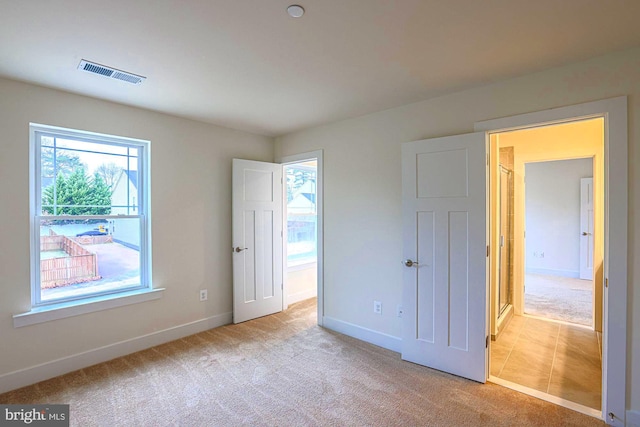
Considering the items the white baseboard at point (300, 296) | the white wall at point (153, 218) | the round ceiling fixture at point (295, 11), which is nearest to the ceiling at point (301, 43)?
the round ceiling fixture at point (295, 11)

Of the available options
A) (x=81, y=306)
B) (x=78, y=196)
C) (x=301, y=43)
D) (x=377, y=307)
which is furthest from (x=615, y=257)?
(x=78, y=196)

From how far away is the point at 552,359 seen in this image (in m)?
2.92

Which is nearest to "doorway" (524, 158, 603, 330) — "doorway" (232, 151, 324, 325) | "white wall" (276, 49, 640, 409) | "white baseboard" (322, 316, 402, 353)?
"white baseboard" (322, 316, 402, 353)

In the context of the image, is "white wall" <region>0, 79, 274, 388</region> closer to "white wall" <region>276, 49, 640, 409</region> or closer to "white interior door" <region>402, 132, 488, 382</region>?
"white wall" <region>276, 49, 640, 409</region>

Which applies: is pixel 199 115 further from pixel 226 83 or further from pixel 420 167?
pixel 420 167

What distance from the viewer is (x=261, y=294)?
4.15m

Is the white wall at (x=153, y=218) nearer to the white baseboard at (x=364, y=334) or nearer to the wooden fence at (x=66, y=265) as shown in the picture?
the wooden fence at (x=66, y=265)

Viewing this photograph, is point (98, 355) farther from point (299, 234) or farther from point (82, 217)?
point (299, 234)

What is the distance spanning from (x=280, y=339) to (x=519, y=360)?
7.77ft

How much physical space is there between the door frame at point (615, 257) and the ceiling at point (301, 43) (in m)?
0.47

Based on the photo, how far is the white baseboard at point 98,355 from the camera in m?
2.46

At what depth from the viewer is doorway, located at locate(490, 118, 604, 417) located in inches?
102

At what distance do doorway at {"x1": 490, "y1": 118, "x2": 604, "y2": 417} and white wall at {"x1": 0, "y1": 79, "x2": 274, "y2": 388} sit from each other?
10.2 feet

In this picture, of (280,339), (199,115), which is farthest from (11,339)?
(199,115)
